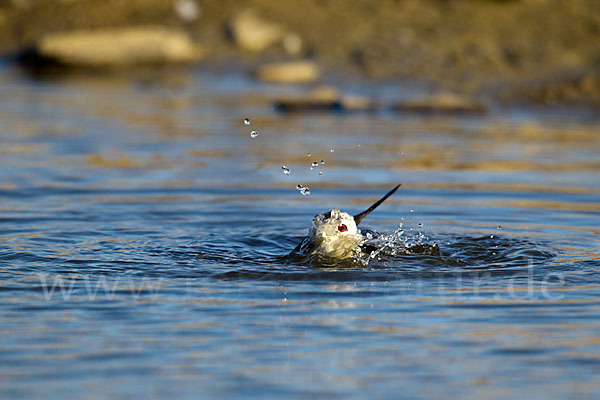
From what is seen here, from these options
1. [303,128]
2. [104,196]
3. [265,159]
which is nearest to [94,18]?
[303,128]

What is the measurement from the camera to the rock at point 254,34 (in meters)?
18.3

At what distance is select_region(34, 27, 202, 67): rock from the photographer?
18688 mm

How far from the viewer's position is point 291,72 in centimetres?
1653

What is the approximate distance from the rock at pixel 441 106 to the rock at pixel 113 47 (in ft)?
18.4

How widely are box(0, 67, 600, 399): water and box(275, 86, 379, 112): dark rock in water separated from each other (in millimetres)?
1439

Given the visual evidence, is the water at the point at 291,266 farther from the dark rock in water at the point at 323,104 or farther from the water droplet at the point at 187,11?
the water droplet at the point at 187,11

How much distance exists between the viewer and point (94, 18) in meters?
20.4

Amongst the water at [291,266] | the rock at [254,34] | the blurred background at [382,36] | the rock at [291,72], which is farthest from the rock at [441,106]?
the rock at [254,34]

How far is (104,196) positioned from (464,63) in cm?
884

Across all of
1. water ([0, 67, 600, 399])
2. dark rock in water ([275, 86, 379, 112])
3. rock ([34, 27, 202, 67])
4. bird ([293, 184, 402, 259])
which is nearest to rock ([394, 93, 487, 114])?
dark rock in water ([275, 86, 379, 112])

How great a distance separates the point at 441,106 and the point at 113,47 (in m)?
7.02

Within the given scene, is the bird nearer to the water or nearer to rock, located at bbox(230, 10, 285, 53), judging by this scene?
the water

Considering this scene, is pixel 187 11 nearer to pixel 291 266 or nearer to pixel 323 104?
pixel 323 104

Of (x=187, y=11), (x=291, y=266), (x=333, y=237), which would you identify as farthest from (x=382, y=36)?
(x=291, y=266)
